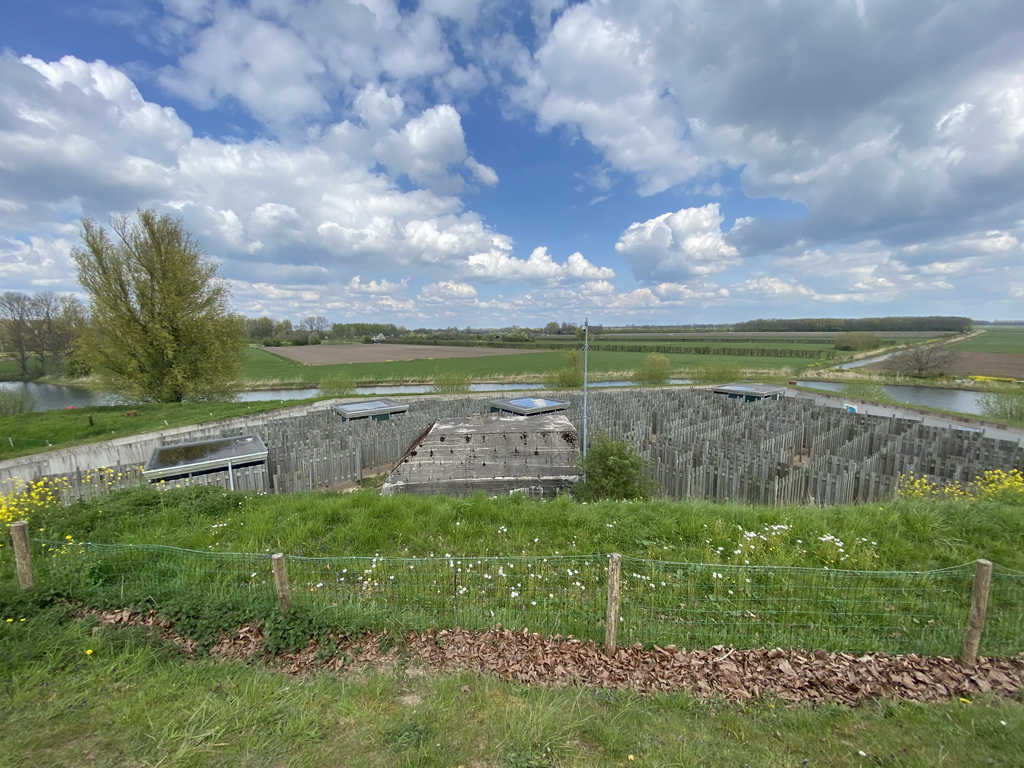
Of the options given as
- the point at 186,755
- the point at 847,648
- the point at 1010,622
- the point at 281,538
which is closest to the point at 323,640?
the point at 186,755

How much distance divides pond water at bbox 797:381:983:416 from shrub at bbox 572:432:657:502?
34587mm

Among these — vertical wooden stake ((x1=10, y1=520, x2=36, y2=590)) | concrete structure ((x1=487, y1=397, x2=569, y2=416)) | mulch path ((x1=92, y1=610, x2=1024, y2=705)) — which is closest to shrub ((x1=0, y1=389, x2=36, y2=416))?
concrete structure ((x1=487, y1=397, x2=569, y2=416))

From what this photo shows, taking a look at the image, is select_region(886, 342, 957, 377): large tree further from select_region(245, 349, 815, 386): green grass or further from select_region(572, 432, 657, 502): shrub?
select_region(572, 432, 657, 502): shrub

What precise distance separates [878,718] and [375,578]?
522cm

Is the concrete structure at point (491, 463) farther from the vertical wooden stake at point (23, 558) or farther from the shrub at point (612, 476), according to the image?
the vertical wooden stake at point (23, 558)

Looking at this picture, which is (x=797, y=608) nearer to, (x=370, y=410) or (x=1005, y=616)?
(x=1005, y=616)

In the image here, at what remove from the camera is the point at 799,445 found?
1634 cm

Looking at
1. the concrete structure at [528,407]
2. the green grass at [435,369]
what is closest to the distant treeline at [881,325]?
the green grass at [435,369]

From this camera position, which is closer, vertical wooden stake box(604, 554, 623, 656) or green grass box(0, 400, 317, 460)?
vertical wooden stake box(604, 554, 623, 656)

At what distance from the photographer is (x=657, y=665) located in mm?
3941

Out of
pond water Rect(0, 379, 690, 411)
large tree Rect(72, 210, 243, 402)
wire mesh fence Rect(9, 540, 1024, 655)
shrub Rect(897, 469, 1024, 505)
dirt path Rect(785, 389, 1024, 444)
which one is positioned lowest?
pond water Rect(0, 379, 690, 411)

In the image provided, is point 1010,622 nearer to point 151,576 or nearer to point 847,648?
point 847,648

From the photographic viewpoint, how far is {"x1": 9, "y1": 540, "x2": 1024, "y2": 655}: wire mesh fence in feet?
14.1

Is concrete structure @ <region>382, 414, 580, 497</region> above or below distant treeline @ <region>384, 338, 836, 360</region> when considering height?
below
